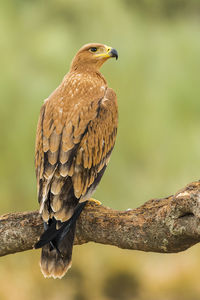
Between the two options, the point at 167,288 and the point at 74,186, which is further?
the point at 167,288

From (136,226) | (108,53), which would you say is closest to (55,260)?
(136,226)

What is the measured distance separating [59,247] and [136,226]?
667mm

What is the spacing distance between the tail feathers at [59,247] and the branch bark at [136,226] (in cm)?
17

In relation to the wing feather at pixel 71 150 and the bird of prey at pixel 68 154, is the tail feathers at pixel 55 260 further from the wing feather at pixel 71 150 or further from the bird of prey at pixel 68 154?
the wing feather at pixel 71 150

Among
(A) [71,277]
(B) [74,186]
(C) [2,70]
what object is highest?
(B) [74,186]

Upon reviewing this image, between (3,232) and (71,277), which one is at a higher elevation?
(3,232)

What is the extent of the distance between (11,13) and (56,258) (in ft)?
36.0

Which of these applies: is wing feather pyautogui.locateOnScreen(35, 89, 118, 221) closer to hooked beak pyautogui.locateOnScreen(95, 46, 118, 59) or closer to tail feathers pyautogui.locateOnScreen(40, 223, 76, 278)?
tail feathers pyautogui.locateOnScreen(40, 223, 76, 278)

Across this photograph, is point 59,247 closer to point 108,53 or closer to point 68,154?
point 68,154

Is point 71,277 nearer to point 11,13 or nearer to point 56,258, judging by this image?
point 11,13

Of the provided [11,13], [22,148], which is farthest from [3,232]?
[11,13]

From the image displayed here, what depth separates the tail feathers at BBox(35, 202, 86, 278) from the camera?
451cm

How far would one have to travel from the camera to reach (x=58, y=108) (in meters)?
5.32

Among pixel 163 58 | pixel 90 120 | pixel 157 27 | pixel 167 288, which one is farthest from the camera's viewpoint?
pixel 157 27
